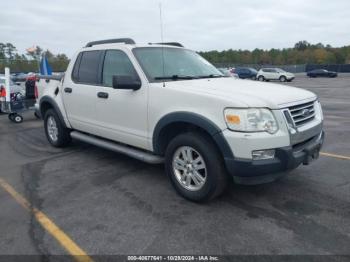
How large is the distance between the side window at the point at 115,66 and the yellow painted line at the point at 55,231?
1.99 meters

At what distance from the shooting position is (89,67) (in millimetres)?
5621

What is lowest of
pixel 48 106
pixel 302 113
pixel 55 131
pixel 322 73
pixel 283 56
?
pixel 322 73

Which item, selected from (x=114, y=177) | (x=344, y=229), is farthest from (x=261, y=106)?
(x=114, y=177)

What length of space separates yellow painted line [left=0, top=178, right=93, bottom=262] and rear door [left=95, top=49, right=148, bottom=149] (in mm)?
1506

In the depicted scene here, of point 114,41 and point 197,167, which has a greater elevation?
point 114,41

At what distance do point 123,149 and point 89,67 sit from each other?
161cm

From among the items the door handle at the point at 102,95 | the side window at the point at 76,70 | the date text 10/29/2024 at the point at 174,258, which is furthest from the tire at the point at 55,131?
the date text 10/29/2024 at the point at 174,258

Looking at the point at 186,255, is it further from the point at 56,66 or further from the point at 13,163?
the point at 56,66

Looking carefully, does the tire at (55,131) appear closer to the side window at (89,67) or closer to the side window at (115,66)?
the side window at (89,67)

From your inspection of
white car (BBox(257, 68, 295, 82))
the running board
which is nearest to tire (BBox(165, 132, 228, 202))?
the running board

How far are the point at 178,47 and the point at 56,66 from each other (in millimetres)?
36360

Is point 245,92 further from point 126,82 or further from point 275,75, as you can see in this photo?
point 275,75

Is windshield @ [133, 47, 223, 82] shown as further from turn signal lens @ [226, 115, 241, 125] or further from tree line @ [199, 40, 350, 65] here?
tree line @ [199, 40, 350, 65]

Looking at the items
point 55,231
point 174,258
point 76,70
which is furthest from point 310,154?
point 76,70
